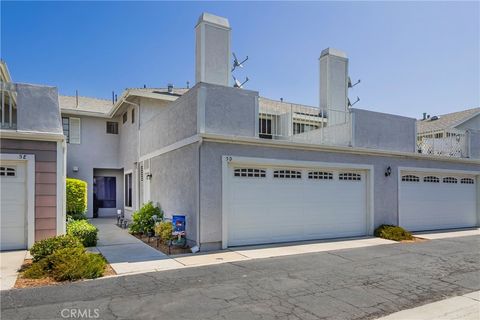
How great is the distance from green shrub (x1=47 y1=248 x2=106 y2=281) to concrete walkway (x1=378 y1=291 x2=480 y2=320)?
210 inches

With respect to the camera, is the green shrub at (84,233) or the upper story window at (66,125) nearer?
the green shrub at (84,233)

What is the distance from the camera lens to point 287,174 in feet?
36.1

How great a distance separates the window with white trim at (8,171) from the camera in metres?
9.01

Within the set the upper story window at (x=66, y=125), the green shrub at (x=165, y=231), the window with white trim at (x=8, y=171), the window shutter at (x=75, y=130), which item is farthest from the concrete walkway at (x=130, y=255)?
the upper story window at (x=66, y=125)

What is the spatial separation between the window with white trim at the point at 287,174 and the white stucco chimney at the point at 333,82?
5.38 metres

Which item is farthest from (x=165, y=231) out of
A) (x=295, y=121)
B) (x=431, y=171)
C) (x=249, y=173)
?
(x=431, y=171)

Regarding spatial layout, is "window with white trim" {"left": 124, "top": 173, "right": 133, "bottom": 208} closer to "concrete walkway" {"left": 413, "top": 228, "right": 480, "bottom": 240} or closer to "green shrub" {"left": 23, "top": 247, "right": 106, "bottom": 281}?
"green shrub" {"left": 23, "top": 247, "right": 106, "bottom": 281}

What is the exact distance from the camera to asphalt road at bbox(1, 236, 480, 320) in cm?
502

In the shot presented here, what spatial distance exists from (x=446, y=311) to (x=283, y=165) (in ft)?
20.4

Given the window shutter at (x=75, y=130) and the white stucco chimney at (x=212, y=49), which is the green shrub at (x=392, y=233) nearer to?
the white stucco chimney at (x=212, y=49)

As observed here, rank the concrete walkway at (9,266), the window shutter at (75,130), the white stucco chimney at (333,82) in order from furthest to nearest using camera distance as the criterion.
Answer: the window shutter at (75,130), the white stucco chimney at (333,82), the concrete walkway at (9,266)

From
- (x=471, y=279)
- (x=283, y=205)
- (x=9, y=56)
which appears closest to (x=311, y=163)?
(x=283, y=205)

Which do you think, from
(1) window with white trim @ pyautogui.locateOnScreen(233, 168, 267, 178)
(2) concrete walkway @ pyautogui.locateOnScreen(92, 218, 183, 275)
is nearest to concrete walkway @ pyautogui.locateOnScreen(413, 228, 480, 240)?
(1) window with white trim @ pyautogui.locateOnScreen(233, 168, 267, 178)

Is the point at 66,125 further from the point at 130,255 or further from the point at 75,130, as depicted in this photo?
the point at 130,255
